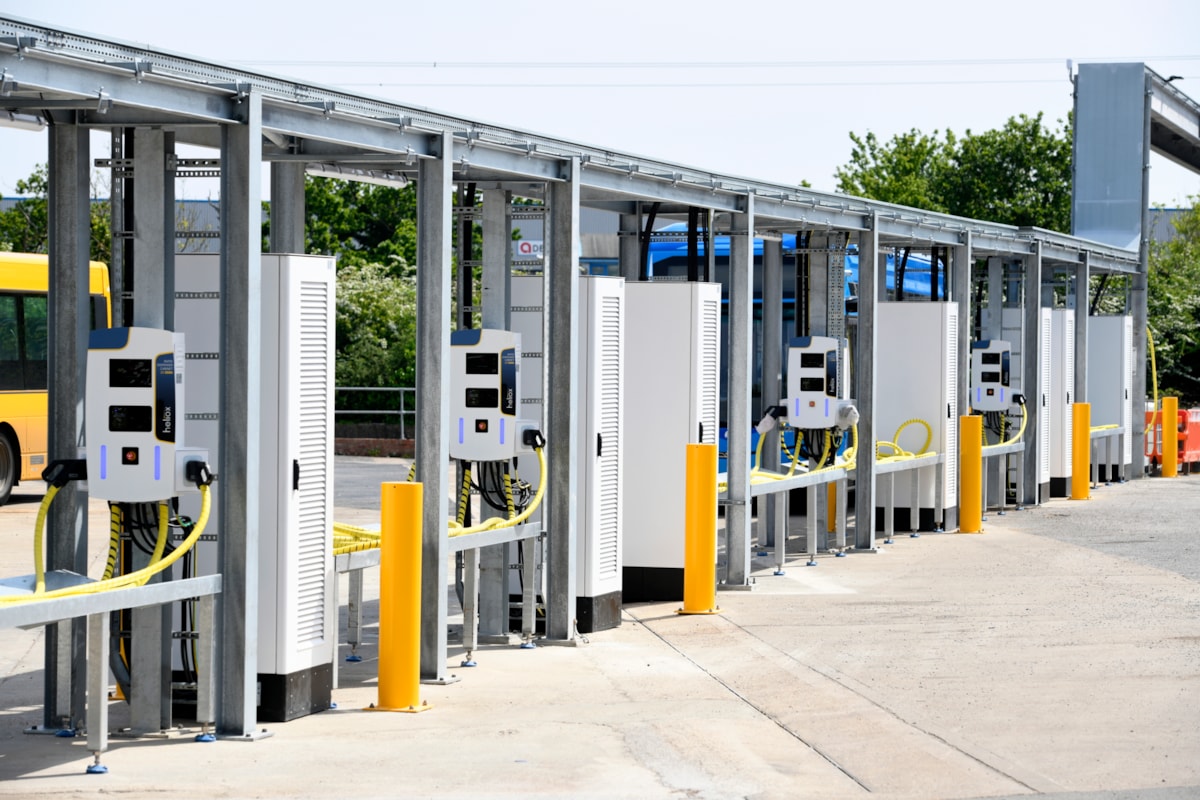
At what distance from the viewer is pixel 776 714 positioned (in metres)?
9.45

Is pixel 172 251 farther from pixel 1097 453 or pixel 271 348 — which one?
pixel 1097 453

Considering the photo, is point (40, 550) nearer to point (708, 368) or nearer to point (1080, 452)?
point (708, 368)

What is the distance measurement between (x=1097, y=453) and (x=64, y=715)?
20.7 meters

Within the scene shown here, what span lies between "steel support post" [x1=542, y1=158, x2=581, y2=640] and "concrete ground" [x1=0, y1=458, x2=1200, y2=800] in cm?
40

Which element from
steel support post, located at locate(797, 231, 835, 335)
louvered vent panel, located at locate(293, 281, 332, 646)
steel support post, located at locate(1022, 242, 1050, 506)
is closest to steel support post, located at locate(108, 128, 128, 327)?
louvered vent panel, located at locate(293, 281, 332, 646)

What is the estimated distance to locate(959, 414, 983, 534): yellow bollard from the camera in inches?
762

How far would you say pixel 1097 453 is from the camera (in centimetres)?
2662

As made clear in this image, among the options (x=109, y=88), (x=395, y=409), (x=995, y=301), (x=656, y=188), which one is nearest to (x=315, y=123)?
(x=109, y=88)

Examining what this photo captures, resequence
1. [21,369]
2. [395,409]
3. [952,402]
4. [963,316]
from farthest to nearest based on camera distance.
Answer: [395,409] < [21,369] < [963,316] < [952,402]

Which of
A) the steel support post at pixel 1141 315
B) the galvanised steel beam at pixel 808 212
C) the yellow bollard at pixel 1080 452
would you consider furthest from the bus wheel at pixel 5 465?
the steel support post at pixel 1141 315

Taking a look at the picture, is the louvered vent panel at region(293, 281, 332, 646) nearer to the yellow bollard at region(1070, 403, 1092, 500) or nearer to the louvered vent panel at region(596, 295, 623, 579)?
the louvered vent panel at region(596, 295, 623, 579)

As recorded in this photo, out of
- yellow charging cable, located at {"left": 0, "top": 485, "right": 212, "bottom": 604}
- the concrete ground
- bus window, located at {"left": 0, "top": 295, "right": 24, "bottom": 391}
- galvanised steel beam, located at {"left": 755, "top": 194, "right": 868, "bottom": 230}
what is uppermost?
galvanised steel beam, located at {"left": 755, "top": 194, "right": 868, "bottom": 230}

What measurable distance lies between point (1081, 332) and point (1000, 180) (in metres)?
31.7

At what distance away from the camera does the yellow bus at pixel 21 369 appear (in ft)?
72.7
